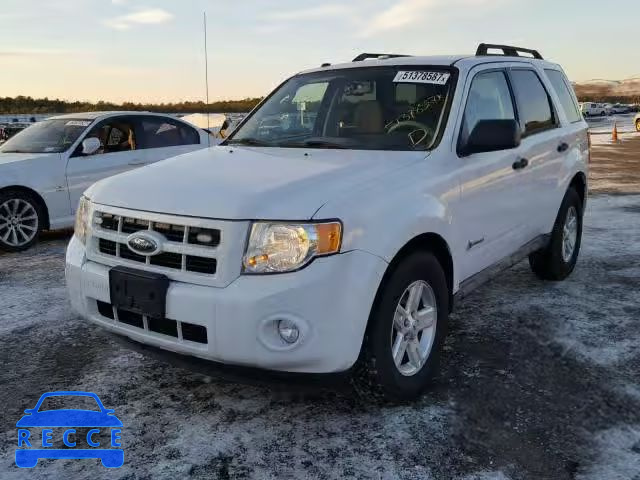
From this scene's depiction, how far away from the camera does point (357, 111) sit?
13.3 feet

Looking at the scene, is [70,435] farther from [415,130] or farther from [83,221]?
[415,130]

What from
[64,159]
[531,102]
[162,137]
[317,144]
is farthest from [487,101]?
[162,137]

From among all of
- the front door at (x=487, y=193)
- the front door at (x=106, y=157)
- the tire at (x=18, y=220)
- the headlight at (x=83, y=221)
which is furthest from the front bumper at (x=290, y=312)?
the front door at (x=106, y=157)

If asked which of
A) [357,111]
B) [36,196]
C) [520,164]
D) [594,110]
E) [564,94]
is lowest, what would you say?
[36,196]

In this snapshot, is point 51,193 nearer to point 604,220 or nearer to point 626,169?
point 604,220

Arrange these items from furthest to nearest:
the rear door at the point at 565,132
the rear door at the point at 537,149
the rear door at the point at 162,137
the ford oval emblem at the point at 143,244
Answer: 1. the rear door at the point at 162,137
2. the rear door at the point at 565,132
3. the rear door at the point at 537,149
4. the ford oval emblem at the point at 143,244

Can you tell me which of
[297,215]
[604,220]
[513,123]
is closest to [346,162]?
[297,215]

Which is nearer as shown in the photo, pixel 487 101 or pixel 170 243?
pixel 170 243

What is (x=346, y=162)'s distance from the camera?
3.35 m

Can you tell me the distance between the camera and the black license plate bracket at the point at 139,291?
2.86 metres

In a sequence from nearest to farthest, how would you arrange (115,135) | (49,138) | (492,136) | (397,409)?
1. (397,409)
2. (492,136)
3. (49,138)
4. (115,135)

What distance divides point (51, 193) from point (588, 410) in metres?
6.34

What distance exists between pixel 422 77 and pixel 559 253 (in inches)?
88.7

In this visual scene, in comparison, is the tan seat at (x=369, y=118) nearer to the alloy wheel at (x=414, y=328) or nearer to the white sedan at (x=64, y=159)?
the alloy wheel at (x=414, y=328)
